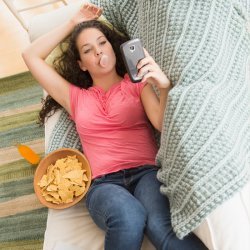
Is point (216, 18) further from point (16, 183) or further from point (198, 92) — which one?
point (16, 183)

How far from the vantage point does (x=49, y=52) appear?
4.39 feet

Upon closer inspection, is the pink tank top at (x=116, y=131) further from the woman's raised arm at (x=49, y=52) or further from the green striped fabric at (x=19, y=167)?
the green striped fabric at (x=19, y=167)

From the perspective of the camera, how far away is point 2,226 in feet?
5.22

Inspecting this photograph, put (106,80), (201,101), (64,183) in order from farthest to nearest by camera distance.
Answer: (106,80) < (64,183) < (201,101)

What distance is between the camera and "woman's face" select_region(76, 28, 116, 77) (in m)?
1.20

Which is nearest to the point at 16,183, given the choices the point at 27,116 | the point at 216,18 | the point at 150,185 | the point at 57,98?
the point at 27,116

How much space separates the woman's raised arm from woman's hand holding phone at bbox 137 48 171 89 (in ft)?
1.28

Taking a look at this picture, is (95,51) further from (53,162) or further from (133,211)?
(133,211)

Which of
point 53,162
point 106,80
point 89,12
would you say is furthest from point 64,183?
point 89,12

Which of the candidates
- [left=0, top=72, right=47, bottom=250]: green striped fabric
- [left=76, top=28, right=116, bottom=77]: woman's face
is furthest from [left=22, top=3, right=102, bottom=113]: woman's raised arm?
[left=0, top=72, right=47, bottom=250]: green striped fabric

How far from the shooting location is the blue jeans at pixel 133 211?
0.98m

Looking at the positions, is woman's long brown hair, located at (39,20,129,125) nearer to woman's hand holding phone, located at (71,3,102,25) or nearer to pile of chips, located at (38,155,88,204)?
woman's hand holding phone, located at (71,3,102,25)

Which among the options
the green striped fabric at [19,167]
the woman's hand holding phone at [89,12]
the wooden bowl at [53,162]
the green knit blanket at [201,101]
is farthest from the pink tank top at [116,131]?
the green striped fabric at [19,167]

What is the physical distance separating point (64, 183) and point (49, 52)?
0.50 metres
